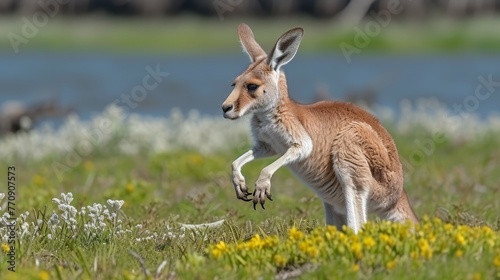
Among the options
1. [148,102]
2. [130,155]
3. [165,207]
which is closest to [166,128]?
[130,155]

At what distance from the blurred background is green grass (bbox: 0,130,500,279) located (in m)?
10.1

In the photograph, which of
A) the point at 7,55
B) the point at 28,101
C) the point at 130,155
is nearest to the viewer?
the point at 130,155

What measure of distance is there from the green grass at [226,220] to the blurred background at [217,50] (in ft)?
33.1

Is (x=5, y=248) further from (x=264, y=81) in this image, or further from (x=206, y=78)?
(x=206, y=78)

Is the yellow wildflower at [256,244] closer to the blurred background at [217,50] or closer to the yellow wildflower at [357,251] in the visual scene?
the yellow wildflower at [357,251]

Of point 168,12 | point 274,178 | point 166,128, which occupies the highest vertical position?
point 274,178

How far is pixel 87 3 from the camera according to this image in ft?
147

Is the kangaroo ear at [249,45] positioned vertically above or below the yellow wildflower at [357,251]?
above

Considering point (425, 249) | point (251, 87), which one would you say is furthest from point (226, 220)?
point (425, 249)

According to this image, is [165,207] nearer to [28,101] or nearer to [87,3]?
[28,101]

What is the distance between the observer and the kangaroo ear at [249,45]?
701 cm

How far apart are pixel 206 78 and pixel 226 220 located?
77.6 ft

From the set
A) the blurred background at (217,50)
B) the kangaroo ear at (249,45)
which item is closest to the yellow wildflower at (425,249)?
the kangaroo ear at (249,45)

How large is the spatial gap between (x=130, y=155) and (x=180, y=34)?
90.9 ft
